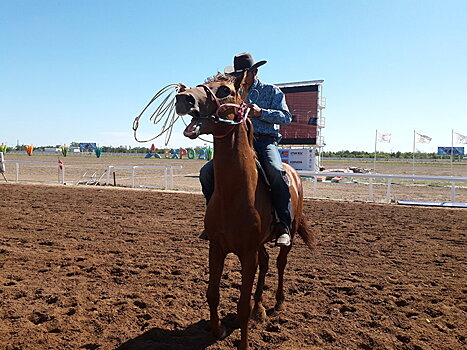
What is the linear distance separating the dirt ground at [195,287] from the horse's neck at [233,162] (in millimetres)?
1571

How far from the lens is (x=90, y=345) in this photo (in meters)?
3.50

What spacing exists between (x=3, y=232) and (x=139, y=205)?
4369mm

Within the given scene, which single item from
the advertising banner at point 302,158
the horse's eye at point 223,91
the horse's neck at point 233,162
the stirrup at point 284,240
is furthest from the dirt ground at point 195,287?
the advertising banner at point 302,158

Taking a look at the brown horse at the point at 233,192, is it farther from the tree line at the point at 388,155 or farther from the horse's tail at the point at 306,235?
the tree line at the point at 388,155

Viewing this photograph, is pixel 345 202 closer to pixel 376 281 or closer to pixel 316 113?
pixel 376 281

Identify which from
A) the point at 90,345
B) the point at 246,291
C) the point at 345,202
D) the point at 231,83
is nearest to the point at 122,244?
the point at 90,345

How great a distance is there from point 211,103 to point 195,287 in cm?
288

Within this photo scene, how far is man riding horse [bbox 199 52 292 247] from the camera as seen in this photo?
3660 mm

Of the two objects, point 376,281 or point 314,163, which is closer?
point 376,281

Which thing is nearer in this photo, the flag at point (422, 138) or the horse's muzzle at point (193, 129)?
the horse's muzzle at point (193, 129)

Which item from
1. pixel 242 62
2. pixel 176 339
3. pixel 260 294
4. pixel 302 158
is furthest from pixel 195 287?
pixel 302 158

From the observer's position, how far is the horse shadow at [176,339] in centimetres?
349

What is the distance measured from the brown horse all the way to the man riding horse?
13 centimetres

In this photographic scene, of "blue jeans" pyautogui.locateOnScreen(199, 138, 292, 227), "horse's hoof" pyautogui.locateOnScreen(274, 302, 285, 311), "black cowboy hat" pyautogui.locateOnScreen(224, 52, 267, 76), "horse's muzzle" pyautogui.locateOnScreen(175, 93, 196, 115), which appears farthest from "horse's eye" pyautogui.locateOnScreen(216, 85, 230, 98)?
"horse's hoof" pyautogui.locateOnScreen(274, 302, 285, 311)
